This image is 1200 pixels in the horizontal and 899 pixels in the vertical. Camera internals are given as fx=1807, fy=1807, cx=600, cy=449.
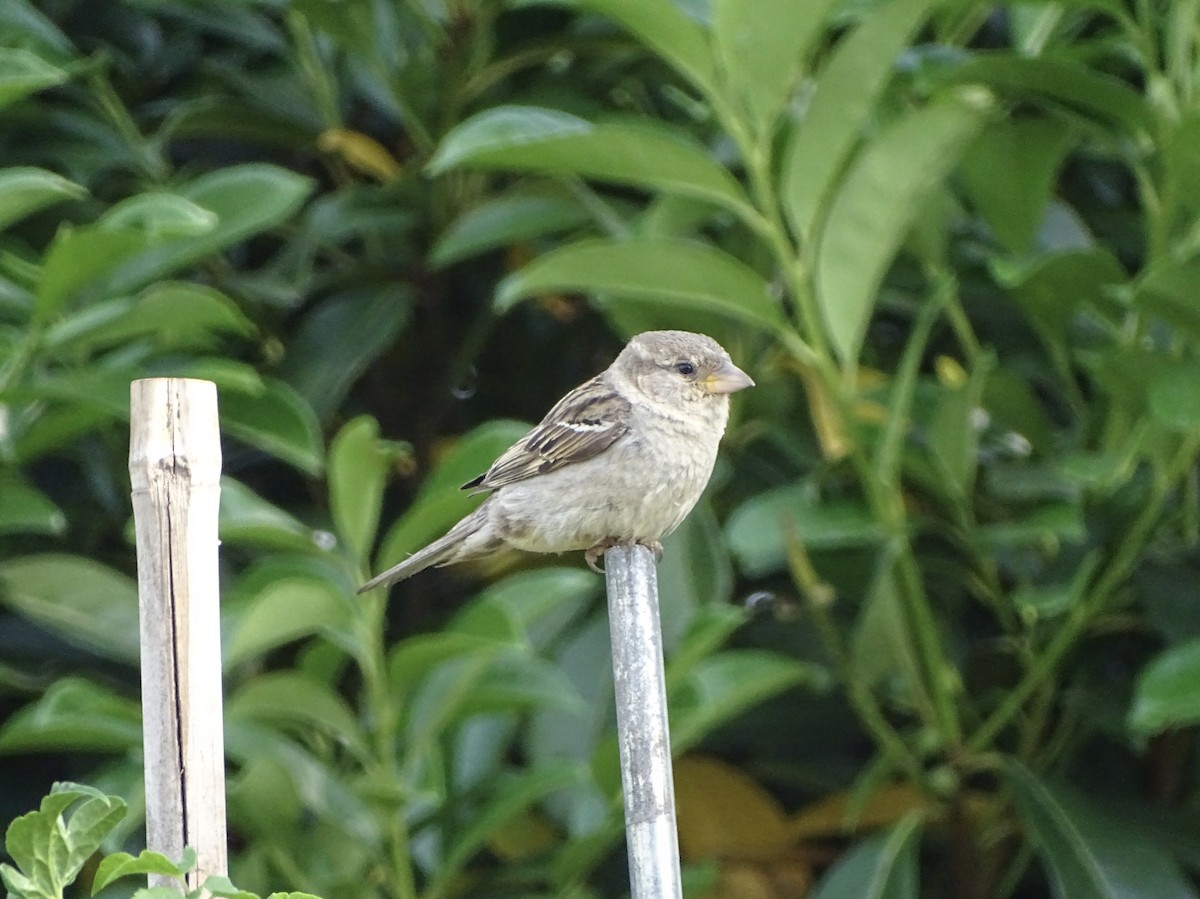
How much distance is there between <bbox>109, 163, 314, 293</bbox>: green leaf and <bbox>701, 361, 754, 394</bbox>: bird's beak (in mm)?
762

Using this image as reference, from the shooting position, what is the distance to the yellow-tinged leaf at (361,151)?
11.7ft

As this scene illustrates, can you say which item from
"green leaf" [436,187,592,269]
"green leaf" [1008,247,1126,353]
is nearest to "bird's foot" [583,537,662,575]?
"green leaf" [436,187,592,269]

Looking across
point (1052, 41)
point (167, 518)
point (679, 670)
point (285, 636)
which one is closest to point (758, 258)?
point (1052, 41)

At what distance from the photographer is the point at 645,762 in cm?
167

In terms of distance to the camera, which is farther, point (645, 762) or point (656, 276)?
point (656, 276)

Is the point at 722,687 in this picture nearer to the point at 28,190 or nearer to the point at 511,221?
the point at 511,221

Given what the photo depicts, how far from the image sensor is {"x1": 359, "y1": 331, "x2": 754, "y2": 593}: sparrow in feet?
→ 9.25

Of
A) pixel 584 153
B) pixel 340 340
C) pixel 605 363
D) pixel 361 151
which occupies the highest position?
pixel 361 151

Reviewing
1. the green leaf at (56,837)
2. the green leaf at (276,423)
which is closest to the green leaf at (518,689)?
the green leaf at (276,423)

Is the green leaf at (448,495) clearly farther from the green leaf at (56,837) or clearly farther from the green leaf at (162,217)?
the green leaf at (56,837)

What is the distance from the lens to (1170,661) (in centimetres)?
288

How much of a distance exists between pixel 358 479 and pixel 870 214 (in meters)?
0.93

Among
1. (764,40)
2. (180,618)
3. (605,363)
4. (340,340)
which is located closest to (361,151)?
(340,340)

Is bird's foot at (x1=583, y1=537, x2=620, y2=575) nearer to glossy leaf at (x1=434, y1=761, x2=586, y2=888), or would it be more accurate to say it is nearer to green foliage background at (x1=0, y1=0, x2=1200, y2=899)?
green foliage background at (x1=0, y1=0, x2=1200, y2=899)
